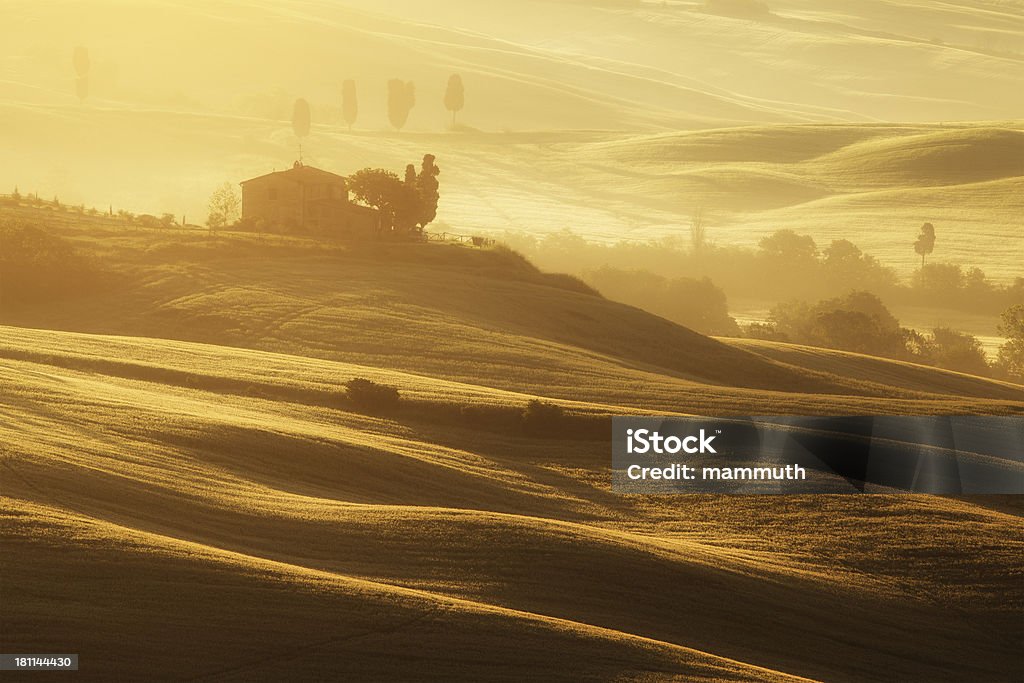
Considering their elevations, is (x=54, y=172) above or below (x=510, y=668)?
above

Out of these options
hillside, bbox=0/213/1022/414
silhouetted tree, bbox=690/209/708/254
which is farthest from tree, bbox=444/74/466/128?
hillside, bbox=0/213/1022/414

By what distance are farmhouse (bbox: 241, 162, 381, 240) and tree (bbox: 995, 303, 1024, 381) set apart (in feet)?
129

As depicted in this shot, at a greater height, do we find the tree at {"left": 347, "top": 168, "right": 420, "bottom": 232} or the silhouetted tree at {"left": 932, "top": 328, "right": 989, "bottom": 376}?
the tree at {"left": 347, "top": 168, "right": 420, "bottom": 232}

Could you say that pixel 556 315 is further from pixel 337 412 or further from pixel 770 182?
pixel 770 182

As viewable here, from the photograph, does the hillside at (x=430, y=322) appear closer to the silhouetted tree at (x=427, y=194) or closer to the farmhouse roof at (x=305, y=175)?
the silhouetted tree at (x=427, y=194)

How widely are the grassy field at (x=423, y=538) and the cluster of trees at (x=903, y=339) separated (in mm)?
29966

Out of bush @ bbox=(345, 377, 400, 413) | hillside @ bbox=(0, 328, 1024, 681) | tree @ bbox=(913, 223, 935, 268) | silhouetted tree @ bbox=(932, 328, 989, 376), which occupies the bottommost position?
silhouetted tree @ bbox=(932, 328, 989, 376)

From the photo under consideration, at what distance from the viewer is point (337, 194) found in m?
78.7

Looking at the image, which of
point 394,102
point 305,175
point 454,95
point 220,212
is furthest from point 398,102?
point 305,175

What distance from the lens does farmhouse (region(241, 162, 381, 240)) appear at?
77.2 m

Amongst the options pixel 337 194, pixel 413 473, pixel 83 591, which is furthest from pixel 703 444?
pixel 337 194

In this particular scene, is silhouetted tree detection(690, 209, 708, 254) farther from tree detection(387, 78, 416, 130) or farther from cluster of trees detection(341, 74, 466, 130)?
cluster of trees detection(341, 74, 466, 130)

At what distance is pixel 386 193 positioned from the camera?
7638 centimetres

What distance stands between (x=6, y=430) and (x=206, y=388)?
1085cm
